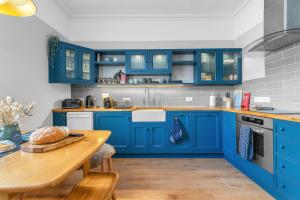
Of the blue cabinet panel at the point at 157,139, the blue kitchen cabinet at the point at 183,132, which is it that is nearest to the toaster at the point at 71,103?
the blue cabinet panel at the point at 157,139

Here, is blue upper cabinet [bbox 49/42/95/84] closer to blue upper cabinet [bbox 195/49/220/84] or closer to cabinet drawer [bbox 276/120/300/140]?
blue upper cabinet [bbox 195/49/220/84]

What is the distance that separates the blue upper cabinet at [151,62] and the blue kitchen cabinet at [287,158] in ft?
7.54

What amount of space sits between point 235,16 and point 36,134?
4.25m

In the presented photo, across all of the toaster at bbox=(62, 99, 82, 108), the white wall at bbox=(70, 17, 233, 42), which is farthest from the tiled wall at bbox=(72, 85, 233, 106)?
the white wall at bbox=(70, 17, 233, 42)

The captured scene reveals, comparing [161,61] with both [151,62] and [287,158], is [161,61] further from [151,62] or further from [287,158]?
[287,158]

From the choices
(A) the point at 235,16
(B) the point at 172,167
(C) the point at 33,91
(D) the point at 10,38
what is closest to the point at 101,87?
(C) the point at 33,91

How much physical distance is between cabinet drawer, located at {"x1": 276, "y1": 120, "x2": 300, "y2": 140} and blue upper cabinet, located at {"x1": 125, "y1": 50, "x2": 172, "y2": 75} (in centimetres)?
225

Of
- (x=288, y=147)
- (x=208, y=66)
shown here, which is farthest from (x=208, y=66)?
(x=288, y=147)

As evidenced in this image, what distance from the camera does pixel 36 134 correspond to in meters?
1.29

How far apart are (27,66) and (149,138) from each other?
2.30 meters

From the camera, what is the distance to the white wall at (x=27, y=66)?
237 cm

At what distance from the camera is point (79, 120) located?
3549 mm

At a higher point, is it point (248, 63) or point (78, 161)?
point (248, 63)

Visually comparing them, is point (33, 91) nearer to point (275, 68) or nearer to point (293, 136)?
point (293, 136)
